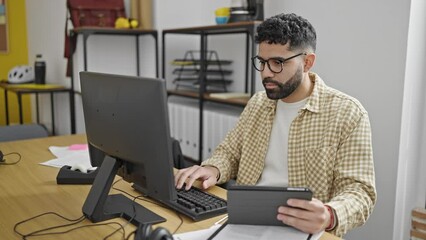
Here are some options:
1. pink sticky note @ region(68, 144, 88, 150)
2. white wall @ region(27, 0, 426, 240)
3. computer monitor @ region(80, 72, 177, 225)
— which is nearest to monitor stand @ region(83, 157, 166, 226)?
computer monitor @ region(80, 72, 177, 225)

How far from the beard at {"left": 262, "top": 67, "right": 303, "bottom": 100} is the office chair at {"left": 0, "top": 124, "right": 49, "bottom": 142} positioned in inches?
66.4

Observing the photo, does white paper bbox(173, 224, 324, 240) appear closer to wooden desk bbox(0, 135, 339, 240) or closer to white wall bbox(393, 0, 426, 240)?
wooden desk bbox(0, 135, 339, 240)

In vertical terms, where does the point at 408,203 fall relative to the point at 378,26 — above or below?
below

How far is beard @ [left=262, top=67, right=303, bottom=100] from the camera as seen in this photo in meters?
1.52

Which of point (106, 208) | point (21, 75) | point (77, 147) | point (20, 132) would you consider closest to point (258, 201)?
point (106, 208)

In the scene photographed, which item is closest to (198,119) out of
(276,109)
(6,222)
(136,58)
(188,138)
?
(188,138)

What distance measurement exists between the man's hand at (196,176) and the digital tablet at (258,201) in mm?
327

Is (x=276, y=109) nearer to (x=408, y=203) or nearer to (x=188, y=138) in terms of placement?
(x=408, y=203)

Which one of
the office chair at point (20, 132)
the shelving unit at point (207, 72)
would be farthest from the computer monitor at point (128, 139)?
the shelving unit at point (207, 72)

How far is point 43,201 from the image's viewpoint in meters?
1.42

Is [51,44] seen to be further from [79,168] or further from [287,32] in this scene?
[287,32]

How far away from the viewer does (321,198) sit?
149 cm

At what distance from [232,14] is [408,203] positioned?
4.66 feet

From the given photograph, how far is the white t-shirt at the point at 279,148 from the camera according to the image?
5.32ft
